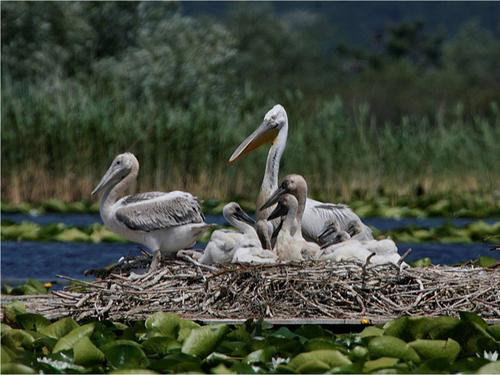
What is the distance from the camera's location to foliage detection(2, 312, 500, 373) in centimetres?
538

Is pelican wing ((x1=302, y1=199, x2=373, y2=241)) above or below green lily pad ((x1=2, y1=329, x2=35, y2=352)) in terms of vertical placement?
above

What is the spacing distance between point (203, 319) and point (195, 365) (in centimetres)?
164

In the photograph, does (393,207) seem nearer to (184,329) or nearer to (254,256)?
(254,256)

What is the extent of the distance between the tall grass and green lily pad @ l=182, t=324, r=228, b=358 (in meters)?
11.2

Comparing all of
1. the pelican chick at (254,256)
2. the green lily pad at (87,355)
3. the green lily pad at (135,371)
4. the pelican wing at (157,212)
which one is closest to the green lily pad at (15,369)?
the green lily pad at (135,371)

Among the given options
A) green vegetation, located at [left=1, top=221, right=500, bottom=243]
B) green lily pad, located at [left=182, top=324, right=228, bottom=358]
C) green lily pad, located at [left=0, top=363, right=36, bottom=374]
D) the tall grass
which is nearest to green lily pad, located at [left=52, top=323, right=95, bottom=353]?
green lily pad, located at [left=182, top=324, right=228, bottom=358]

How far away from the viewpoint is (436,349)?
5652mm

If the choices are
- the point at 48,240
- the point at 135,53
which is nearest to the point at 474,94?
the point at 135,53

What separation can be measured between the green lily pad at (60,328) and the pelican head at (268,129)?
115 inches

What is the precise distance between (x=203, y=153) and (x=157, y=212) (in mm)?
9200

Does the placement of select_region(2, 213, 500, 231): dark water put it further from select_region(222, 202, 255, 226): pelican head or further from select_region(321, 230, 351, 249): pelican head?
select_region(321, 230, 351, 249): pelican head

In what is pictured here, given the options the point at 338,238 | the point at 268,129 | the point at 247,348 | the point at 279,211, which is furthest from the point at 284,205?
the point at 247,348

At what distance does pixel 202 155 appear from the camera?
57.4 ft

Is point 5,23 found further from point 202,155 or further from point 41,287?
point 41,287
